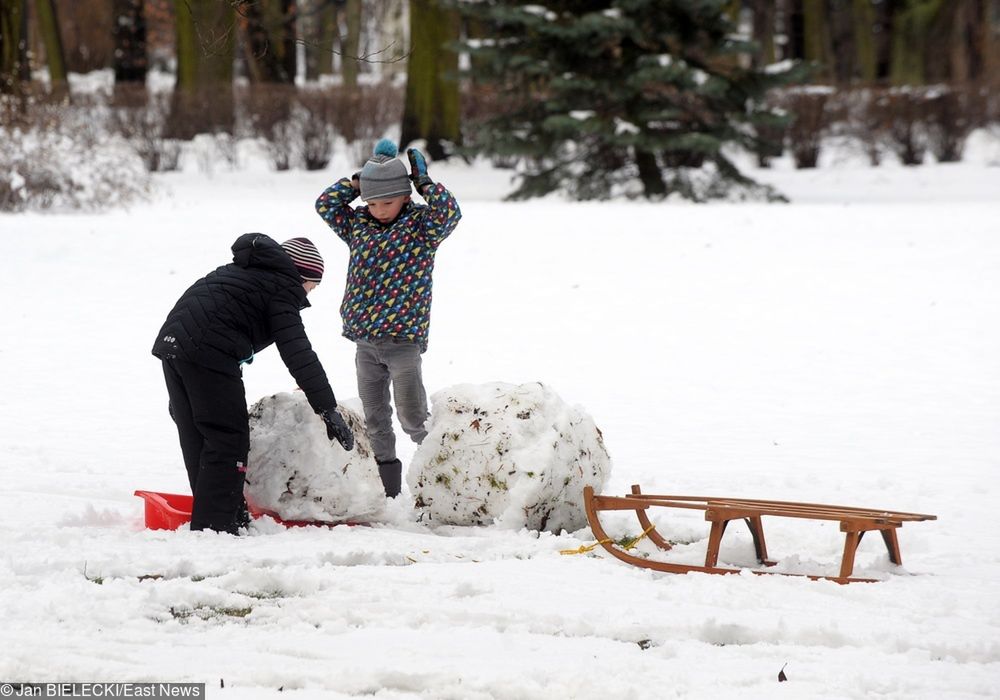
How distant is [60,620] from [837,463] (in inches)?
180

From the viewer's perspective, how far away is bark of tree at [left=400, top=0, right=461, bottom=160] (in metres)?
20.0

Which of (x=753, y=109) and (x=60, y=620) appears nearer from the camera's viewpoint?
(x=60, y=620)

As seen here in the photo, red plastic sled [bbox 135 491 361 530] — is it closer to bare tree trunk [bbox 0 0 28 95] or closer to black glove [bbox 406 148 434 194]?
black glove [bbox 406 148 434 194]

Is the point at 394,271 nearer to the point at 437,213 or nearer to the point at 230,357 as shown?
the point at 437,213

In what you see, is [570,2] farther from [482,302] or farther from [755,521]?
[755,521]

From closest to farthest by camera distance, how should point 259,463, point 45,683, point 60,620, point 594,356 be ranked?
point 45,683 < point 60,620 < point 259,463 < point 594,356

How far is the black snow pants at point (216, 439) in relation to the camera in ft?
16.4

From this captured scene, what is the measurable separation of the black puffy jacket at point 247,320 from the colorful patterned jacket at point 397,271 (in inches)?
18.5

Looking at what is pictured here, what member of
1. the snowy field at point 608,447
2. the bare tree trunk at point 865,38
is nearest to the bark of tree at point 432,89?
the snowy field at point 608,447

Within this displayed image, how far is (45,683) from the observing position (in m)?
3.26

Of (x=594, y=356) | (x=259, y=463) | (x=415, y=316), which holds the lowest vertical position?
(x=594, y=356)

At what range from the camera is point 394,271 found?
557 centimetres

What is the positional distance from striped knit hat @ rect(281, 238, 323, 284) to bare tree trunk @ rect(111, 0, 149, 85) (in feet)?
76.6

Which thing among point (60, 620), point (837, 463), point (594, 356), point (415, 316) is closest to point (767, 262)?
point (594, 356)
